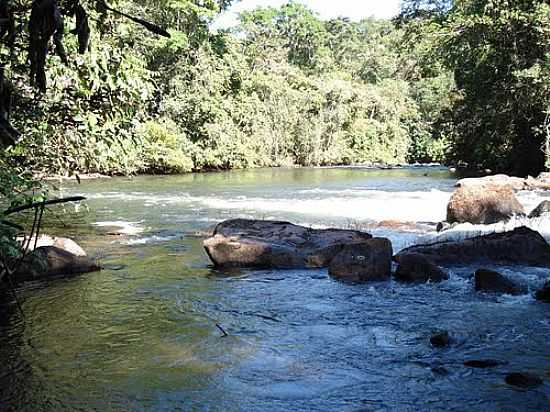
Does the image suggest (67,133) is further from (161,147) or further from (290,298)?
(161,147)

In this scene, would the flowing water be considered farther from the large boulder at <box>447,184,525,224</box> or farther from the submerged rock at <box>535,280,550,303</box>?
the large boulder at <box>447,184,525,224</box>

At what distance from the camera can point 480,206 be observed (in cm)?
1325

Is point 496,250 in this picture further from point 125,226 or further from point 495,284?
point 125,226

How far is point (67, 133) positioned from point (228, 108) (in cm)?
3130

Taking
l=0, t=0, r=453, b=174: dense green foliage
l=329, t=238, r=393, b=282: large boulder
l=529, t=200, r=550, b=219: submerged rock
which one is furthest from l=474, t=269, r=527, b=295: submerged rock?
l=529, t=200, r=550, b=219: submerged rock

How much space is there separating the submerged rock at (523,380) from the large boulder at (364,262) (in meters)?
3.68

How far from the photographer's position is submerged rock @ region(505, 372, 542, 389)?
5027 millimetres

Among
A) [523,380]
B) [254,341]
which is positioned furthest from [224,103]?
[523,380]

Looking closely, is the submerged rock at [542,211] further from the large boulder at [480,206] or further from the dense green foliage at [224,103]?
the dense green foliage at [224,103]

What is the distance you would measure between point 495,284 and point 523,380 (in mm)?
3022

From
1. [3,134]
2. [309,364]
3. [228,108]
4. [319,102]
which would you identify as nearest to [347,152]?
[319,102]

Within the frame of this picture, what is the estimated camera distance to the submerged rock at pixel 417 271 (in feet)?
28.5

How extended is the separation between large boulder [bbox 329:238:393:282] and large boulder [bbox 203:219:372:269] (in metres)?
0.38

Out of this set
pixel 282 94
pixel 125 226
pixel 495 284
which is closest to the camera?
pixel 495 284
